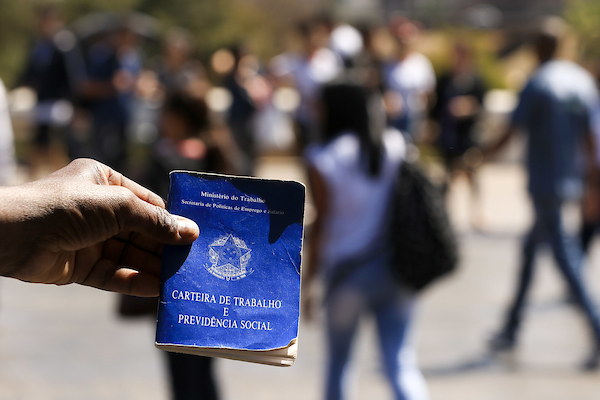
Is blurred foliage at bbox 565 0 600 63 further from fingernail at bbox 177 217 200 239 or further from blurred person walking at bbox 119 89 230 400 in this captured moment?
fingernail at bbox 177 217 200 239

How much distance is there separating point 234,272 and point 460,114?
860 cm

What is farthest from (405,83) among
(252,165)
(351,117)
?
(351,117)

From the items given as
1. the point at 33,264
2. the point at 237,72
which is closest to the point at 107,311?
the point at 237,72

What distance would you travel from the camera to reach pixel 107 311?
6.64 meters

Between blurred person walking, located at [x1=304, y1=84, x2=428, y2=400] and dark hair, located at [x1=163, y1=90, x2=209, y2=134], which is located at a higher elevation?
dark hair, located at [x1=163, y1=90, x2=209, y2=134]

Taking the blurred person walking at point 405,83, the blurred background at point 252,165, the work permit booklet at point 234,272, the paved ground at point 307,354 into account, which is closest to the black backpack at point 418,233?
the blurred background at point 252,165

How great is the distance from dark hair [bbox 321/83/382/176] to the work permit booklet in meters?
2.04

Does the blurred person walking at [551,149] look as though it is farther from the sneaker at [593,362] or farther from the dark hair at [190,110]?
the dark hair at [190,110]

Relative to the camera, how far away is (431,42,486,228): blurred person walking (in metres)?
10.1

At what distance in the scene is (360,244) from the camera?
3.83 m

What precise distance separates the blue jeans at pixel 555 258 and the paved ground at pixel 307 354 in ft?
0.91

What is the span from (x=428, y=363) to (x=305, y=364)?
2.63 ft

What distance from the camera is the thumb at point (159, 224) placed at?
1745 mm

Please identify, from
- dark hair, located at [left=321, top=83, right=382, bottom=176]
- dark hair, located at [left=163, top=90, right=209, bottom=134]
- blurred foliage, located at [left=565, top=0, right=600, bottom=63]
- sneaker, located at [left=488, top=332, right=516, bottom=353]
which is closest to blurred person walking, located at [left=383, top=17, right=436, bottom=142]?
sneaker, located at [left=488, top=332, right=516, bottom=353]
